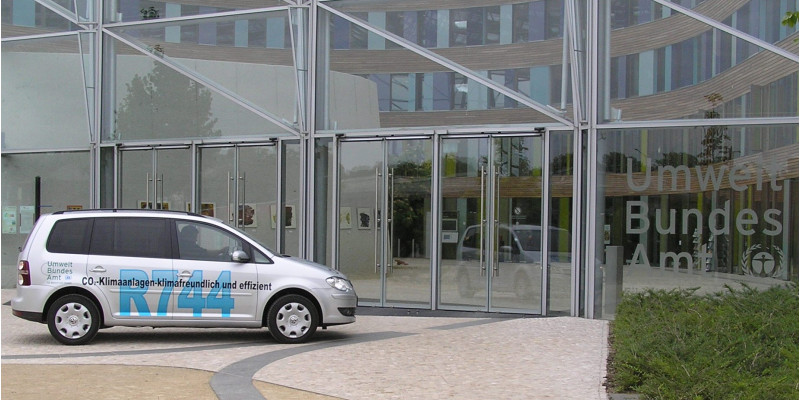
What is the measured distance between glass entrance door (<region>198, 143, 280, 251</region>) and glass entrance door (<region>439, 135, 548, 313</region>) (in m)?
3.43

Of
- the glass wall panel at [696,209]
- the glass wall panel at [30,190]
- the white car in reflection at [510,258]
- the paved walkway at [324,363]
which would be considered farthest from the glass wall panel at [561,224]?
the glass wall panel at [30,190]

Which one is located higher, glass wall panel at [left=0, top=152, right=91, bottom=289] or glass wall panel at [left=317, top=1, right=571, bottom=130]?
glass wall panel at [left=317, top=1, right=571, bottom=130]

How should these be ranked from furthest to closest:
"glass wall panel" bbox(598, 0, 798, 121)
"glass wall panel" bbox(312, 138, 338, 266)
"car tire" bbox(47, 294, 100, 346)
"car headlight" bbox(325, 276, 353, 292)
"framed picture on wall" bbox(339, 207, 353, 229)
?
1. "glass wall panel" bbox(312, 138, 338, 266)
2. "framed picture on wall" bbox(339, 207, 353, 229)
3. "glass wall panel" bbox(598, 0, 798, 121)
4. "car headlight" bbox(325, 276, 353, 292)
5. "car tire" bbox(47, 294, 100, 346)

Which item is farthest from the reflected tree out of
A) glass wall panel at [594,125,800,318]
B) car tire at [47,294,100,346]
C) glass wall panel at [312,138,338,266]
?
car tire at [47,294,100,346]

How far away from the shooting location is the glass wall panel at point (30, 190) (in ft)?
65.9

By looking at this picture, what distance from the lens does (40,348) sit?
38.7 ft

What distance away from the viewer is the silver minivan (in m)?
12.0

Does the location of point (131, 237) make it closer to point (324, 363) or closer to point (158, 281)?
point (158, 281)

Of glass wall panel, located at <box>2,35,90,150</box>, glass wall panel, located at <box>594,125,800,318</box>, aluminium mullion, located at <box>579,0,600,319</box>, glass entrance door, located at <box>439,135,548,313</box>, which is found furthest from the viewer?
glass wall panel, located at <box>2,35,90,150</box>

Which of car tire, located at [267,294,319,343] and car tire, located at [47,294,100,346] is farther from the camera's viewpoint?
car tire, located at [267,294,319,343]

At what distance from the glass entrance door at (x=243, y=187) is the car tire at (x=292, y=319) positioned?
5679 millimetres

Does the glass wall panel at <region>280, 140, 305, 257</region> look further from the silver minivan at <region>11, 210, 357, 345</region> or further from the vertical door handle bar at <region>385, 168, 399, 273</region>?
the silver minivan at <region>11, 210, 357, 345</region>

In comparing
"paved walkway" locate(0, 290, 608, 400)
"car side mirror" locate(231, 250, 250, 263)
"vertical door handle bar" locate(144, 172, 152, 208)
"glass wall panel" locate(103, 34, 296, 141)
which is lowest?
"paved walkway" locate(0, 290, 608, 400)

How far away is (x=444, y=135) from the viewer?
16688 millimetres
